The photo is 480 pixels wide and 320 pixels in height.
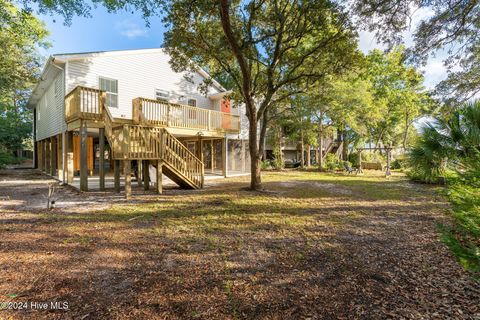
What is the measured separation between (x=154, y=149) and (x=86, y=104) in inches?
118

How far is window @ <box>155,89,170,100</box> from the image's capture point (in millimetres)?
13828

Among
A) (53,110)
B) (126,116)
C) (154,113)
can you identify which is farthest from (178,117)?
(53,110)

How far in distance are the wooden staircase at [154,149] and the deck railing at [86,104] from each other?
15.3 inches

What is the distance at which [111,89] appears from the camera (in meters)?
12.1

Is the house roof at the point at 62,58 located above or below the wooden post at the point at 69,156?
above

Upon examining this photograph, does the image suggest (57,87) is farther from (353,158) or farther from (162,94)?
(353,158)

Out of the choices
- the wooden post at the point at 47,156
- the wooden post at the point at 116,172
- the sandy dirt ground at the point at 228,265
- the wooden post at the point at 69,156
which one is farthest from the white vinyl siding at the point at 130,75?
the sandy dirt ground at the point at 228,265

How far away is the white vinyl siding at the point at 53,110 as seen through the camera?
1139 centimetres

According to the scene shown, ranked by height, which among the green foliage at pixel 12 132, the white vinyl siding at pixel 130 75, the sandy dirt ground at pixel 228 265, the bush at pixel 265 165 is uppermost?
the white vinyl siding at pixel 130 75

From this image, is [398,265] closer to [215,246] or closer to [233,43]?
[215,246]

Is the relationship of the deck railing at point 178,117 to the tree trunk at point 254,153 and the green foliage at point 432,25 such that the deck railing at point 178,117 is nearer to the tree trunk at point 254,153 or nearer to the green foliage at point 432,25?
the tree trunk at point 254,153

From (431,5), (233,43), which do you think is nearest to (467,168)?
(431,5)

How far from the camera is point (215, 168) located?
63.5ft

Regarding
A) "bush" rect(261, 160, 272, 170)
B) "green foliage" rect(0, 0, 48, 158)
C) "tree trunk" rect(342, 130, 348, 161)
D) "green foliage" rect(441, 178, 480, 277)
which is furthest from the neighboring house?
"tree trunk" rect(342, 130, 348, 161)
